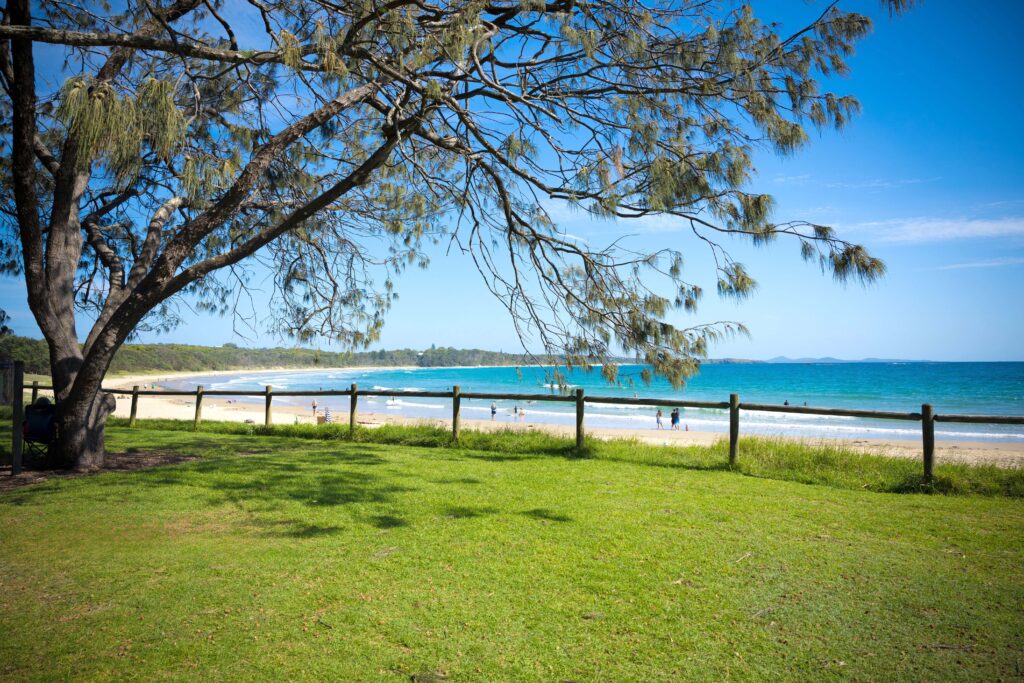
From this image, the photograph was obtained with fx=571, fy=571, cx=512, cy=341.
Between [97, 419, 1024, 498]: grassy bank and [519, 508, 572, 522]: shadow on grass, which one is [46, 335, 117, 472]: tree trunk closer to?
[97, 419, 1024, 498]: grassy bank

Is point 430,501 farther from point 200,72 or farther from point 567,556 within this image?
point 200,72

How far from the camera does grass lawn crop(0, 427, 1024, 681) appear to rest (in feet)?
8.89

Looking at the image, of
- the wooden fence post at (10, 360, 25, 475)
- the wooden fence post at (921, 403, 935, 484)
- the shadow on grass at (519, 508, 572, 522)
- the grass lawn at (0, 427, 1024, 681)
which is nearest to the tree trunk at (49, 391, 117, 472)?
the wooden fence post at (10, 360, 25, 475)

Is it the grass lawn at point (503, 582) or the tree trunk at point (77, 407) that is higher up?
the tree trunk at point (77, 407)

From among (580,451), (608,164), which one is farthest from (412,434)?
(608,164)

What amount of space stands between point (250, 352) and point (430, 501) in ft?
334

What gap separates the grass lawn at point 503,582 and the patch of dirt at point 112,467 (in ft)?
1.93

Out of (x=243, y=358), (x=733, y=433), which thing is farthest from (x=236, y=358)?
(x=733, y=433)

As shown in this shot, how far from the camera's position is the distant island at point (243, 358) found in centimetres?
794

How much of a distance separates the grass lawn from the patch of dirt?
0.59 metres

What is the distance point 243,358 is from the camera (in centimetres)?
9338

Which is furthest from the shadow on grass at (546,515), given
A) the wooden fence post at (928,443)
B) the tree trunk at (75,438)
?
the tree trunk at (75,438)

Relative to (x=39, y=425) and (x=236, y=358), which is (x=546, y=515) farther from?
(x=236, y=358)

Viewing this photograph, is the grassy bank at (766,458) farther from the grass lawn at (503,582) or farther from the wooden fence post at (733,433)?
the grass lawn at (503,582)
